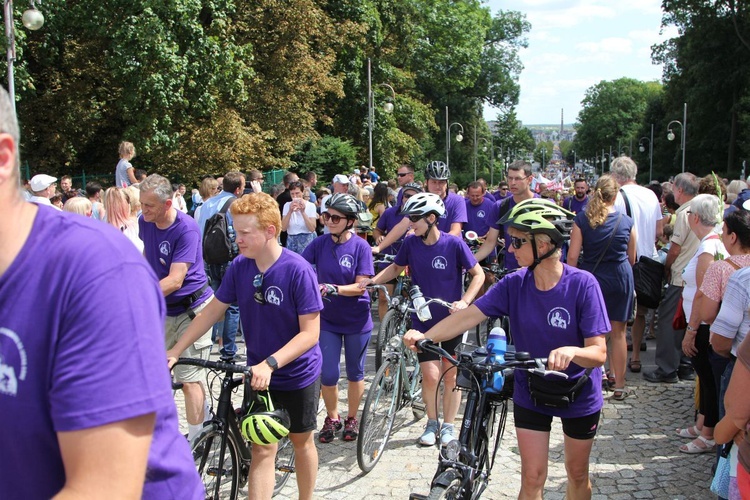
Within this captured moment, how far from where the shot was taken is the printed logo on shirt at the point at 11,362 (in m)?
1.29

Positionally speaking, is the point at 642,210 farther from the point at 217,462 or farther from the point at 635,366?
the point at 217,462

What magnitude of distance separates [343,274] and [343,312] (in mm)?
325

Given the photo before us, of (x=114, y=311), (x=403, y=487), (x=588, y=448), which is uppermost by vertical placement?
(x=114, y=311)

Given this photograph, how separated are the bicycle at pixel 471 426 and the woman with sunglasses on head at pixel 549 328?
154 millimetres

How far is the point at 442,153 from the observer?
5700 centimetres

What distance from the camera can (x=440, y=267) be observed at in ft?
19.1

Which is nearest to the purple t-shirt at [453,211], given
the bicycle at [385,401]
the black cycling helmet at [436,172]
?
the black cycling helmet at [436,172]

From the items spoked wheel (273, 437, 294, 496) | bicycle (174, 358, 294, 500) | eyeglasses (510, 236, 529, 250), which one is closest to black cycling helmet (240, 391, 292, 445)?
bicycle (174, 358, 294, 500)

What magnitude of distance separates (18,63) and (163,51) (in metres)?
4.27

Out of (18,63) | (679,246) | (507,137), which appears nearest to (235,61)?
(18,63)

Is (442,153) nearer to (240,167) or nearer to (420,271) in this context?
(240,167)

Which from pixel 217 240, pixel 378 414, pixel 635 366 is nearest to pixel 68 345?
pixel 378 414

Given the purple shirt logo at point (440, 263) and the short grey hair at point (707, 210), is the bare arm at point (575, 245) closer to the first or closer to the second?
the short grey hair at point (707, 210)

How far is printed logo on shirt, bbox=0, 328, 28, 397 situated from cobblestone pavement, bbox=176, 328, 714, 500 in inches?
154
